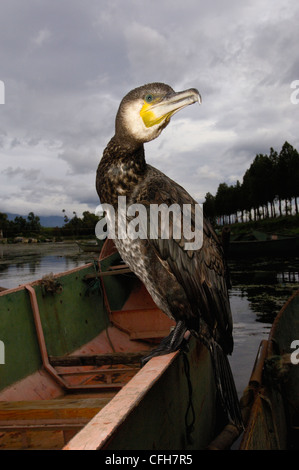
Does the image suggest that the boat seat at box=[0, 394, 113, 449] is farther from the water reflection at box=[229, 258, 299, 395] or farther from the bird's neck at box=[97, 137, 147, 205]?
the water reflection at box=[229, 258, 299, 395]

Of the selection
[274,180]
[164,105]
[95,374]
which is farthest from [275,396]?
[274,180]

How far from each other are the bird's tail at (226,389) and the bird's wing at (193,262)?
0.16 metres

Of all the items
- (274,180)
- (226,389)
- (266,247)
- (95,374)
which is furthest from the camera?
(274,180)

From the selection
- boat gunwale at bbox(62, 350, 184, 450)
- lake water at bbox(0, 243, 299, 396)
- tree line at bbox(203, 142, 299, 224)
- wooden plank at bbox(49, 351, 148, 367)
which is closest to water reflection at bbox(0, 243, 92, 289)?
lake water at bbox(0, 243, 299, 396)

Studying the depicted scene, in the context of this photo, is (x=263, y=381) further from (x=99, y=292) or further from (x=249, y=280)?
(x=249, y=280)

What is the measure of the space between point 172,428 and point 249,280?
562 inches

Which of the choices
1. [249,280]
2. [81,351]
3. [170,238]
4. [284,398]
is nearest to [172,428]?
[170,238]

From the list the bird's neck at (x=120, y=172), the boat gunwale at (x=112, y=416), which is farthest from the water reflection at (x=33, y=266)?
the boat gunwale at (x=112, y=416)

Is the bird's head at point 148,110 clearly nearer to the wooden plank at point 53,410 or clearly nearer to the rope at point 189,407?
the rope at point 189,407

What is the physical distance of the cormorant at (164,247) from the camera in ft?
8.54

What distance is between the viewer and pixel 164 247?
2.56m

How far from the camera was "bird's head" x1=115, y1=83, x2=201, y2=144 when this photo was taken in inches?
103

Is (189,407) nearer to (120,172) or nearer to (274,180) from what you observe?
(120,172)

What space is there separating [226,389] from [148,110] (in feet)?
6.84
